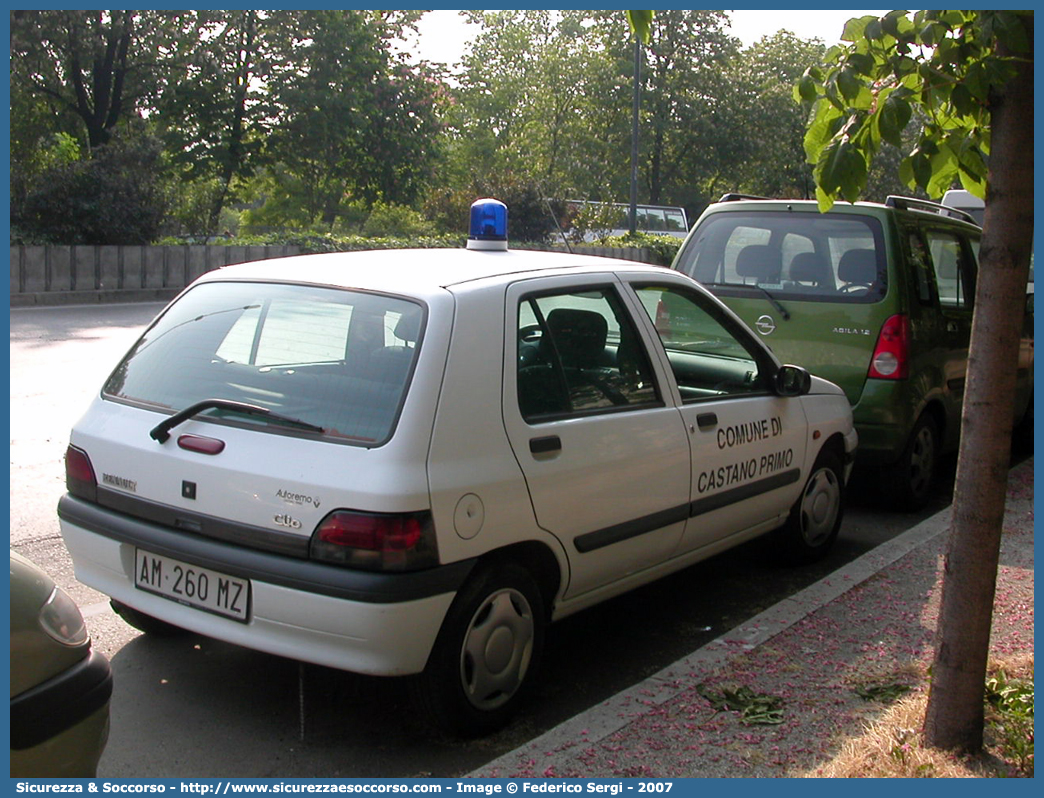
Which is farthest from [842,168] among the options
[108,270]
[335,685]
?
[108,270]

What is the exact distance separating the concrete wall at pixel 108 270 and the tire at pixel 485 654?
17607mm

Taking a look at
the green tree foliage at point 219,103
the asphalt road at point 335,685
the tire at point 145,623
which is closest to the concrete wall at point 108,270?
the green tree foliage at point 219,103

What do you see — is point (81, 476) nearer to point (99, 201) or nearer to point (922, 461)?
point (922, 461)

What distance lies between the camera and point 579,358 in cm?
439

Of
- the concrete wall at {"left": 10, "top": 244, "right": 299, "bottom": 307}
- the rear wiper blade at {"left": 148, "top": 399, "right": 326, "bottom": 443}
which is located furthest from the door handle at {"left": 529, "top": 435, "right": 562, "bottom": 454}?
the concrete wall at {"left": 10, "top": 244, "right": 299, "bottom": 307}

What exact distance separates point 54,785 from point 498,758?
1410mm

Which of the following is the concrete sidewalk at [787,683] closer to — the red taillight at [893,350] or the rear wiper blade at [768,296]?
the red taillight at [893,350]

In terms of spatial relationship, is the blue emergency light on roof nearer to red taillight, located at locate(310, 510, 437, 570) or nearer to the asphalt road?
the asphalt road

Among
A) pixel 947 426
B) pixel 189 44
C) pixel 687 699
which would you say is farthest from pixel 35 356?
pixel 189 44

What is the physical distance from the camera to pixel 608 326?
4633 mm

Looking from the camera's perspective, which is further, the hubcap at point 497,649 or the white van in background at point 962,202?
the white van in background at point 962,202

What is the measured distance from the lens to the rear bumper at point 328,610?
11.3 ft

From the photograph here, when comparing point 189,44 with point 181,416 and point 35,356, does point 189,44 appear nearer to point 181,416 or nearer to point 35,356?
point 35,356

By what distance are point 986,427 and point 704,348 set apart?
6.93 feet
